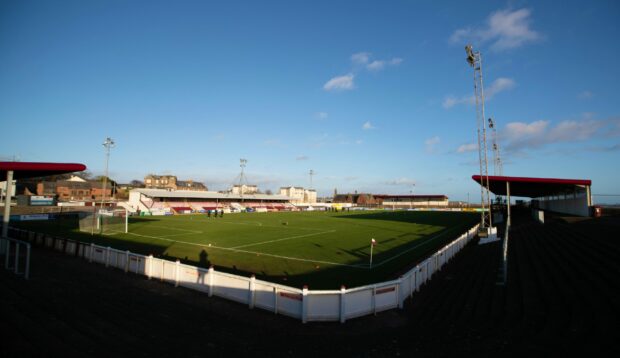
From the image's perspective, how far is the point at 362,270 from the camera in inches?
678

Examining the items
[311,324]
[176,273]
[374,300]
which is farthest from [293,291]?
[176,273]

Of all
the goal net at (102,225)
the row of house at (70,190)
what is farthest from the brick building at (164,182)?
the goal net at (102,225)

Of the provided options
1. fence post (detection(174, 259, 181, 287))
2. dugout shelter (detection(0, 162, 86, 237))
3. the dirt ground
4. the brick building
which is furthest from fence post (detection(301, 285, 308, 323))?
the brick building

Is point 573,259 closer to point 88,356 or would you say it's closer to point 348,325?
point 348,325

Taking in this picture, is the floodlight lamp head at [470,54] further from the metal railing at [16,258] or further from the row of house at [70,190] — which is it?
the row of house at [70,190]

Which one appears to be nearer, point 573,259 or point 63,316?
point 63,316

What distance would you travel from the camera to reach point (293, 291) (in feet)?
32.2

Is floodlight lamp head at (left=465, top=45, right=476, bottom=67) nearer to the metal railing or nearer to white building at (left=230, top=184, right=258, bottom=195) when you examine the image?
the metal railing

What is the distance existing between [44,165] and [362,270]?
60.1ft

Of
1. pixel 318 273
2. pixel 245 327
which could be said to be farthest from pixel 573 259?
pixel 245 327

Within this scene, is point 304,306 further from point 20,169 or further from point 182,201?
point 182,201

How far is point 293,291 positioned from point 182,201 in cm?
7462

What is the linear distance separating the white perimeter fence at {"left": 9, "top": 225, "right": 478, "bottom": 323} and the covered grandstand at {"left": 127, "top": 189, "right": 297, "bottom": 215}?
52974 mm

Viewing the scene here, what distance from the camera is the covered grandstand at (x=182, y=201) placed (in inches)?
2677
